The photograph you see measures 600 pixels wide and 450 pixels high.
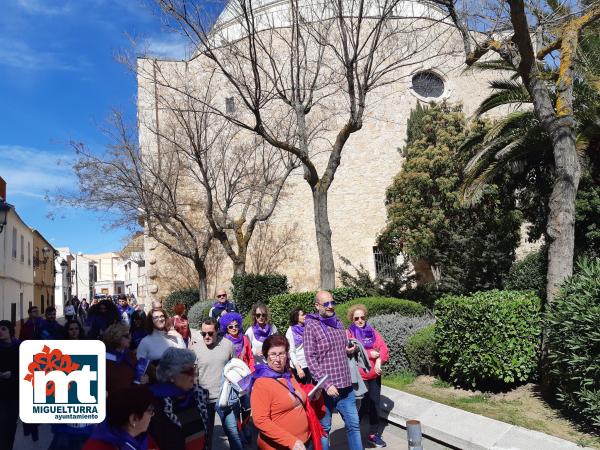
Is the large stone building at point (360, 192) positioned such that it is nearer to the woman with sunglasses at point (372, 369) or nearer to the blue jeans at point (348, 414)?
the woman with sunglasses at point (372, 369)

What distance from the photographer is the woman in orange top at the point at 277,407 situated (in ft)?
11.7

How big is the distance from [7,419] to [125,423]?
12.5 ft

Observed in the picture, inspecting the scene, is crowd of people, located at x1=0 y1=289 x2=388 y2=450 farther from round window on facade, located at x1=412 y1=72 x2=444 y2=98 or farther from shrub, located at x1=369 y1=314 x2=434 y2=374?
round window on facade, located at x1=412 y1=72 x2=444 y2=98

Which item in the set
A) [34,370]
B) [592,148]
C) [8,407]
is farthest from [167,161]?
[34,370]

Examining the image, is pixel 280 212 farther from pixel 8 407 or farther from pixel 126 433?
pixel 126 433

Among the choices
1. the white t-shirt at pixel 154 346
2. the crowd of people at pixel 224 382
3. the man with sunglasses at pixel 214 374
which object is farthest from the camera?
the white t-shirt at pixel 154 346

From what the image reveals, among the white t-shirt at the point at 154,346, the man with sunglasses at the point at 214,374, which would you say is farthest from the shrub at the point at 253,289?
the man with sunglasses at the point at 214,374

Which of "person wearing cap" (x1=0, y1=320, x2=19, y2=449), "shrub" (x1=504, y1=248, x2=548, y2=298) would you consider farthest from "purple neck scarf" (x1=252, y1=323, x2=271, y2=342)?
"shrub" (x1=504, y1=248, x2=548, y2=298)

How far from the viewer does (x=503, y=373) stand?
7348 mm

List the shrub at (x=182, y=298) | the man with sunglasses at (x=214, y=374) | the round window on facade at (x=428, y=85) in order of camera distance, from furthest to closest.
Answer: the round window on facade at (x=428, y=85)
the shrub at (x=182, y=298)
the man with sunglasses at (x=214, y=374)

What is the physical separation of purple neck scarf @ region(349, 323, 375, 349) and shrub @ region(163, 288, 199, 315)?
19490 mm

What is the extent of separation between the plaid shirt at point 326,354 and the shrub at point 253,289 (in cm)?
1333

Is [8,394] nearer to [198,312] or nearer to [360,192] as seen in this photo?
[198,312]

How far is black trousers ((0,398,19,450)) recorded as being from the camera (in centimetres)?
546
